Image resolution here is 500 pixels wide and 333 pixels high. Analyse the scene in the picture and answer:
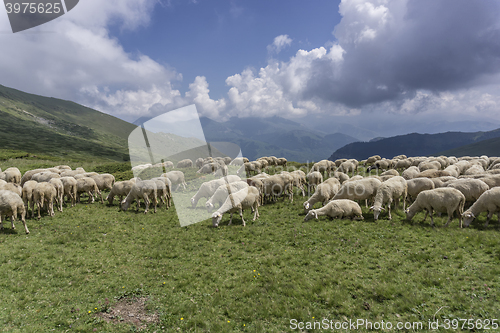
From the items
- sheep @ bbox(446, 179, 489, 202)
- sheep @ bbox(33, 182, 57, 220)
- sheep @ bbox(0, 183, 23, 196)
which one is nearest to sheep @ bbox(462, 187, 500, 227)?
sheep @ bbox(446, 179, 489, 202)

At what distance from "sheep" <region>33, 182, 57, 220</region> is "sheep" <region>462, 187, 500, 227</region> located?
35.7 m

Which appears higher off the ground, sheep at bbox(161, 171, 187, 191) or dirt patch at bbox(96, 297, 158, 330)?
sheep at bbox(161, 171, 187, 191)

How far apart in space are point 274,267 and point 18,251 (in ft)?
53.6

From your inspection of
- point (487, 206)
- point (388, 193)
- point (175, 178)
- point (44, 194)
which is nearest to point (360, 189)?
point (388, 193)

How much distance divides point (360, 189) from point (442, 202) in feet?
20.2

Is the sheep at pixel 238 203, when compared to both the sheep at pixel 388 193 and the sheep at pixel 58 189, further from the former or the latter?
the sheep at pixel 58 189

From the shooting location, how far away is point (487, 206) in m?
15.6

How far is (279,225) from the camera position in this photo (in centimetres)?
1934

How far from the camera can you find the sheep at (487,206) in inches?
601

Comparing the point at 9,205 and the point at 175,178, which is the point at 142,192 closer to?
the point at 175,178

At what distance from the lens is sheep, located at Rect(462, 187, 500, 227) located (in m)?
15.3

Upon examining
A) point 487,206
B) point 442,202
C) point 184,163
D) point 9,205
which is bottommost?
point 487,206

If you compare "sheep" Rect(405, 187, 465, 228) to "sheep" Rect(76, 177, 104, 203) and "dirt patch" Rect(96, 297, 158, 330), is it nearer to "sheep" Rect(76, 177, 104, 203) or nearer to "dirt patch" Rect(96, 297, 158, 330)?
"dirt patch" Rect(96, 297, 158, 330)

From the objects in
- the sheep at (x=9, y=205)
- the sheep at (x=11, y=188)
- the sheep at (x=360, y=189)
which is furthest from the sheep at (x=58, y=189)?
the sheep at (x=360, y=189)
